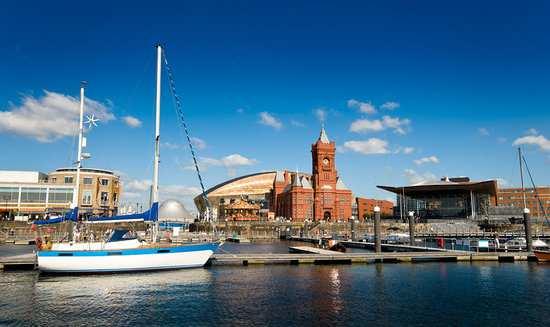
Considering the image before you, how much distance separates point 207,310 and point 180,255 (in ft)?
60.9

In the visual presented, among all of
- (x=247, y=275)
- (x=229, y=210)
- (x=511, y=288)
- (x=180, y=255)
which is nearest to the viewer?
(x=511, y=288)

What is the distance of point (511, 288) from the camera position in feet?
113

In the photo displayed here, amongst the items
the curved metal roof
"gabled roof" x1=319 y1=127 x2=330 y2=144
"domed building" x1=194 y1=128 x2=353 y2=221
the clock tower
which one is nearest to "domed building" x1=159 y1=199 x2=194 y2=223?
"domed building" x1=194 y1=128 x2=353 y2=221

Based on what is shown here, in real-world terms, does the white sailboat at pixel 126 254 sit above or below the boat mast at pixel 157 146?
below

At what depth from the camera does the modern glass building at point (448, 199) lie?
139 meters

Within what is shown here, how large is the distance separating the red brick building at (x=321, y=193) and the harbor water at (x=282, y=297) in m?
97.4

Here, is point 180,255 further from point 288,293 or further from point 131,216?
point 288,293

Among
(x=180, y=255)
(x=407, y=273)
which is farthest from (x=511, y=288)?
(x=180, y=255)

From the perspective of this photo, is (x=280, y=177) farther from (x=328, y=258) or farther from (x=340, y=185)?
(x=328, y=258)

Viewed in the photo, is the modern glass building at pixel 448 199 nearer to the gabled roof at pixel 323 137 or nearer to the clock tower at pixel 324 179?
the clock tower at pixel 324 179

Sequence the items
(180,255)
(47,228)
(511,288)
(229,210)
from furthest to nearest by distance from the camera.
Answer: (229,210)
(47,228)
(180,255)
(511,288)

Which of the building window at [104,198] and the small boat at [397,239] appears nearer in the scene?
the small boat at [397,239]

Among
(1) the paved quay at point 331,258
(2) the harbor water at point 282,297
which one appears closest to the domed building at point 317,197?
(1) the paved quay at point 331,258

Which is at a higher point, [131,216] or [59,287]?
[131,216]
